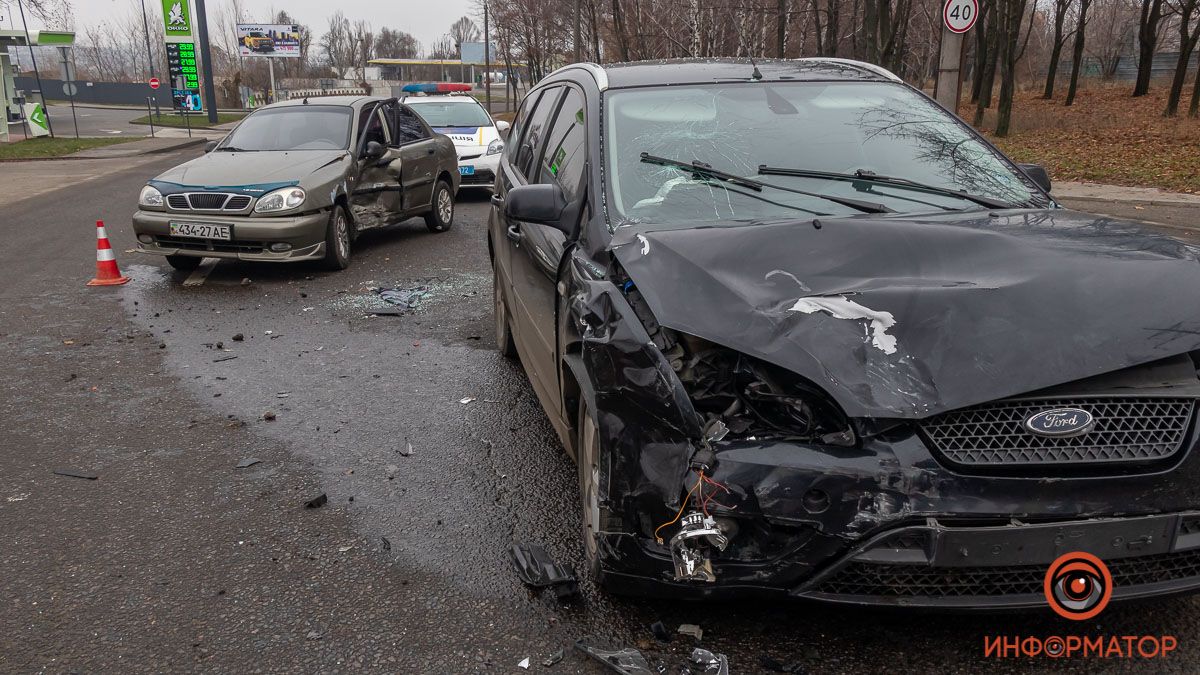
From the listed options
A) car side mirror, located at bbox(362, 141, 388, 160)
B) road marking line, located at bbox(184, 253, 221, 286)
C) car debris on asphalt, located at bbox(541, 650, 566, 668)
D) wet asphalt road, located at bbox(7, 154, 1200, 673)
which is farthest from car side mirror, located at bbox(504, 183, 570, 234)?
car side mirror, located at bbox(362, 141, 388, 160)

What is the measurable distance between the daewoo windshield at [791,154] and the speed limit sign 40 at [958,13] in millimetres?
7782

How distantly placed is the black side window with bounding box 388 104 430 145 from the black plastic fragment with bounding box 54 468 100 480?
274 inches

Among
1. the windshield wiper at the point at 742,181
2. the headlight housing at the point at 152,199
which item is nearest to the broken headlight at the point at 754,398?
the windshield wiper at the point at 742,181

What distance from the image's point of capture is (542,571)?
332cm

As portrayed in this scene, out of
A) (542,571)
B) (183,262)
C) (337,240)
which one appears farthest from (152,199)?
(542,571)

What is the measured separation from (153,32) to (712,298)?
105 meters

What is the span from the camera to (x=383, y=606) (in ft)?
10.5

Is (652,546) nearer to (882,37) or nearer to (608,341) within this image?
(608,341)

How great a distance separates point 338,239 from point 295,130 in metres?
1.65

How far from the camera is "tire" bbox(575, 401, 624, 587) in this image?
2727 millimetres

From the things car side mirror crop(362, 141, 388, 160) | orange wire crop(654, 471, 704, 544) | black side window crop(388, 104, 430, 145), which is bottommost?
orange wire crop(654, 471, 704, 544)

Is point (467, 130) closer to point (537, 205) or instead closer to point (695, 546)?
point (537, 205)

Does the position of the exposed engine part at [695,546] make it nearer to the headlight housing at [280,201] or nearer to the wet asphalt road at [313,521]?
the wet asphalt road at [313,521]

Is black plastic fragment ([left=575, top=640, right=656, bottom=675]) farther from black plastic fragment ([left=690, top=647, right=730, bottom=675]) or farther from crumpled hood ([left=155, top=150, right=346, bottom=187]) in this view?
crumpled hood ([left=155, top=150, right=346, bottom=187])
